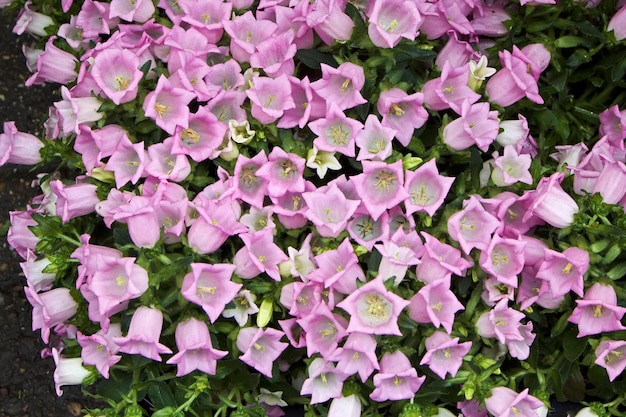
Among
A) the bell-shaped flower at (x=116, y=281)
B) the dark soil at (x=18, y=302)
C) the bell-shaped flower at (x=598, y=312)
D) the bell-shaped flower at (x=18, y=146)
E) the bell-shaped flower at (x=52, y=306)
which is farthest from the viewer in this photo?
the dark soil at (x=18, y=302)

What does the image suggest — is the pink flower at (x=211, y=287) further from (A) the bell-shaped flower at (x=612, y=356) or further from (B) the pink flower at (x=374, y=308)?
(A) the bell-shaped flower at (x=612, y=356)

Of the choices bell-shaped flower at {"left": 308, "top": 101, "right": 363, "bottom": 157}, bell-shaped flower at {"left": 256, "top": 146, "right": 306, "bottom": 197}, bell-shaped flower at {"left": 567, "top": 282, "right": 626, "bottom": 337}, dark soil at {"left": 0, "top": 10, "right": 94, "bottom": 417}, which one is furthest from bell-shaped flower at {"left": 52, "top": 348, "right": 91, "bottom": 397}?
bell-shaped flower at {"left": 567, "top": 282, "right": 626, "bottom": 337}

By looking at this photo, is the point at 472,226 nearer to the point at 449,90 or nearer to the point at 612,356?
the point at 449,90

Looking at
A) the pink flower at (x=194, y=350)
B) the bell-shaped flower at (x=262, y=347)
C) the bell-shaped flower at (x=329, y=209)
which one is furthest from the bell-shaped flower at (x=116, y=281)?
the bell-shaped flower at (x=329, y=209)

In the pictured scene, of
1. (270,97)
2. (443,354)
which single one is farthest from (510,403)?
(270,97)

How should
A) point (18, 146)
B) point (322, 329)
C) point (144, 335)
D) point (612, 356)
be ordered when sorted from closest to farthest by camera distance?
point (144, 335)
point (322, 329)
point (612, 356)
point (18, 146)

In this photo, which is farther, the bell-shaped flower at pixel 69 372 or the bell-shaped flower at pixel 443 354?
the bell-shaped flower at pixel 69 372

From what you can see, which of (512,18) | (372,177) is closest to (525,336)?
(372,177)
